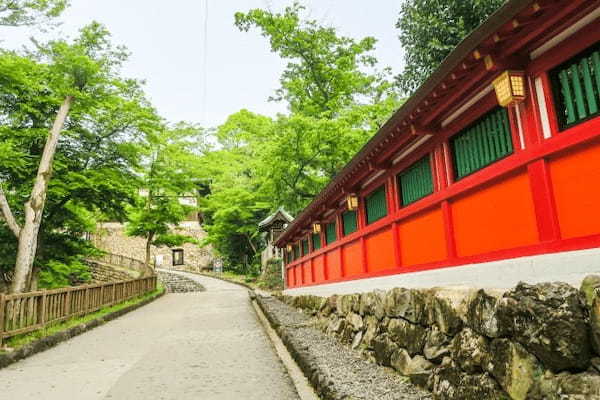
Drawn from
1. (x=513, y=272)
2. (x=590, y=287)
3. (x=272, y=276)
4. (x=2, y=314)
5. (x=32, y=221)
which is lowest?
(x=2, y=314)

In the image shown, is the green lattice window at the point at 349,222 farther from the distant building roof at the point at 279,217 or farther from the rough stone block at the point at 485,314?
the distant building roof at the point at 279,217

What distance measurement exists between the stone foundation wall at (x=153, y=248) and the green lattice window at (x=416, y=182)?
43176 millimetres

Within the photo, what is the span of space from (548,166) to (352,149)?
1519 centimetres

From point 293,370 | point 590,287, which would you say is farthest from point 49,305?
point 590,287

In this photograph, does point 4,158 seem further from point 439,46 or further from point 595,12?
point 439,46

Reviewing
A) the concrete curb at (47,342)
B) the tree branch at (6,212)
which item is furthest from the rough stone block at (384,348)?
the tree branch at (6,212)

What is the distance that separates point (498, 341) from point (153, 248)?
50.9 metres

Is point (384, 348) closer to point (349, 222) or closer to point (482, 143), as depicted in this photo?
point (482, 143)

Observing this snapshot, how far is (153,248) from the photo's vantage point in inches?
1988

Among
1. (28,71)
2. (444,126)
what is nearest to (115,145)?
(28,71)

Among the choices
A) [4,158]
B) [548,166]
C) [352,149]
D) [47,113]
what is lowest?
[548,166]

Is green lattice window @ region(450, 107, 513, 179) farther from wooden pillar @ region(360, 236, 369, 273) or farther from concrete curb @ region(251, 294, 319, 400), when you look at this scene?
wooden pillar @ region(360, 236, 369, 273)

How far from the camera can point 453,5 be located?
718 inches

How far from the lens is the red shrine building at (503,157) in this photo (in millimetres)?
3678
